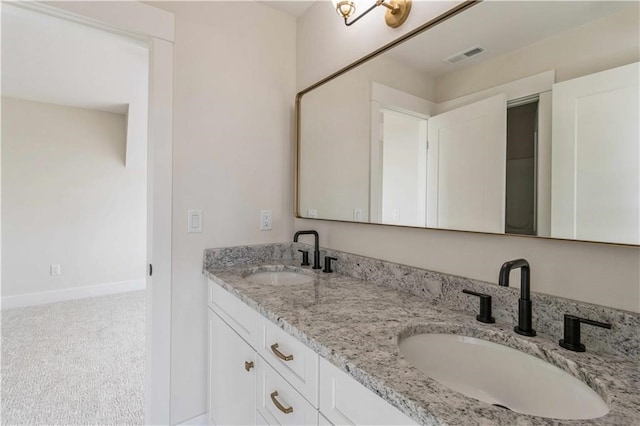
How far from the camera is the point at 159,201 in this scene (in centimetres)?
155

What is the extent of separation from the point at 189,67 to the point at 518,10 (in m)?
1.45

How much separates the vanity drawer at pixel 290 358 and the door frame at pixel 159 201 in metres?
0.71

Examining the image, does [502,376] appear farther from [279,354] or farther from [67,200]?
[67,200]

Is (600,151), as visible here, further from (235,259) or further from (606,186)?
(235,259)

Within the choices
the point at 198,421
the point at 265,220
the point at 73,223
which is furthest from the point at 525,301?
the point at 73,223

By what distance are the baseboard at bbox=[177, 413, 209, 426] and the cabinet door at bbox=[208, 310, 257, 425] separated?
0.10m

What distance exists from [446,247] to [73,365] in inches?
106

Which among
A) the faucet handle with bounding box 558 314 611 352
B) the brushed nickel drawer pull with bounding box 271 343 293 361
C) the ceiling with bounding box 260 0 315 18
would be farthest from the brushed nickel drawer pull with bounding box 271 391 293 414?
the ceiling with bounding box 260 0 315 18

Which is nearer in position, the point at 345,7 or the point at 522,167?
the point at 522,167

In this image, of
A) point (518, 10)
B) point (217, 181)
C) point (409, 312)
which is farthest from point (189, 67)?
point (409, 312)

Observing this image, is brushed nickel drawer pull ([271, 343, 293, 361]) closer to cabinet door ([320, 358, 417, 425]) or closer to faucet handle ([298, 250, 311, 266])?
cabinet door ([320, 358, 417, 425])

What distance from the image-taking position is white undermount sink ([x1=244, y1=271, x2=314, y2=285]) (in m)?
1.71

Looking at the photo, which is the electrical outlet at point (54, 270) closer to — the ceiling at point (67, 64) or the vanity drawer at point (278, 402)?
the ceiling at point (67, 64)

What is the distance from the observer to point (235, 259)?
5.84 feet
